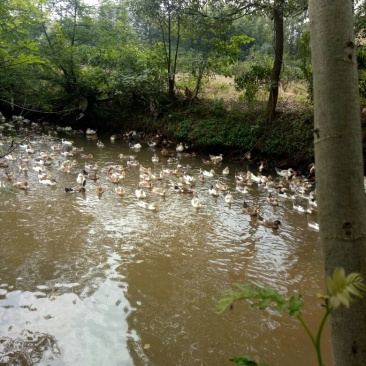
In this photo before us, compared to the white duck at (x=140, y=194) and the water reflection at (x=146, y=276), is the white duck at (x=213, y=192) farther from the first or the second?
the white duck at (x=140, y=194)

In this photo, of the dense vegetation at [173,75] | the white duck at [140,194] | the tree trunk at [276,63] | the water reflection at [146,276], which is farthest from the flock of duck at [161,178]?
the tree trunk at [276,63]

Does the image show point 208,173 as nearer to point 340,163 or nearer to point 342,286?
point 340,163

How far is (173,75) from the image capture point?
695 inches

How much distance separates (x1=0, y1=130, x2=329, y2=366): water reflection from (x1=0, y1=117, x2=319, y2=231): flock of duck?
1.03 ft

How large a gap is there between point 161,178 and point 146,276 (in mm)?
6121

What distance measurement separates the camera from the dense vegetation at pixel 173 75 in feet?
43.6

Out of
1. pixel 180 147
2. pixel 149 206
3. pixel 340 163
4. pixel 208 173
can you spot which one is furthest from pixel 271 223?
pixel 180 147

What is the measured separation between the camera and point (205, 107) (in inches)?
657

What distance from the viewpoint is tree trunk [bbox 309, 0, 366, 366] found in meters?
1.00

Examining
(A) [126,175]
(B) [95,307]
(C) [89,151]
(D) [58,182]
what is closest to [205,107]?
(C) [89,151]

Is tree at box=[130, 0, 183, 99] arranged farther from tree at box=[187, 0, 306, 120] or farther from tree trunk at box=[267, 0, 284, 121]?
tree trunk at box=[267, 0, 284, 121]

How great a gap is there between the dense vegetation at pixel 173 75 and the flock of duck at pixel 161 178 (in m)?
1.66

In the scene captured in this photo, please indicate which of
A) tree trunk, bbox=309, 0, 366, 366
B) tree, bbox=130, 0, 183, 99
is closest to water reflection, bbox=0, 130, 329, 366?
tree trunk, bbox=309, 0, 366, 366

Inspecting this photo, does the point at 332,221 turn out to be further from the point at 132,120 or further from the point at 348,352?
the point at 132,120
